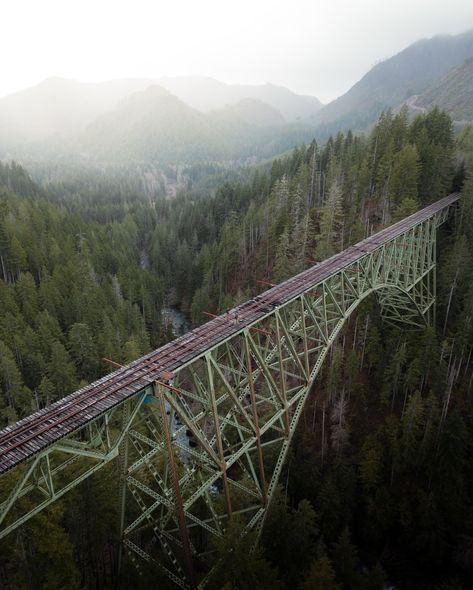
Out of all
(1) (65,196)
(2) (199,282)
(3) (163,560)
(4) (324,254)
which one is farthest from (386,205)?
(1) (65,196)

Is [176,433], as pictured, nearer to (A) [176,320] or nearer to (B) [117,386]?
(B) [117,386]

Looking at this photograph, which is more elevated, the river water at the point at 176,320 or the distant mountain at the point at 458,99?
the distant mountain at the point at 458,99

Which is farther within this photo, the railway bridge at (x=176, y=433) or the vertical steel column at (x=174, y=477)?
the vertical steel column at (x=174, y=477)

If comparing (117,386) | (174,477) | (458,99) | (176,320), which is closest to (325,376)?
(174,477)

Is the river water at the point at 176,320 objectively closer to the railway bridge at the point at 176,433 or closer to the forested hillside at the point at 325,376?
the forested hillside at the point at 325,376

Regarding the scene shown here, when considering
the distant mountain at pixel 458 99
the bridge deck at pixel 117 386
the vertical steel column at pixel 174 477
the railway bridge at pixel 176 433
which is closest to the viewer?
the bridge deck at pixel 117 386

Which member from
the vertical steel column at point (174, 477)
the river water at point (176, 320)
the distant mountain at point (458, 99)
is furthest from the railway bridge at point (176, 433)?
the distant mountain at point (458, 99)

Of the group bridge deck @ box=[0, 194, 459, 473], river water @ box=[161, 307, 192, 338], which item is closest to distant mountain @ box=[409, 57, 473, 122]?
river water @ box=[161, 307, 192, 338]

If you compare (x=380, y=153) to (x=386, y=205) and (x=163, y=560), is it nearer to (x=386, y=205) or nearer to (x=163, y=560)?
(x=386, y=205)
